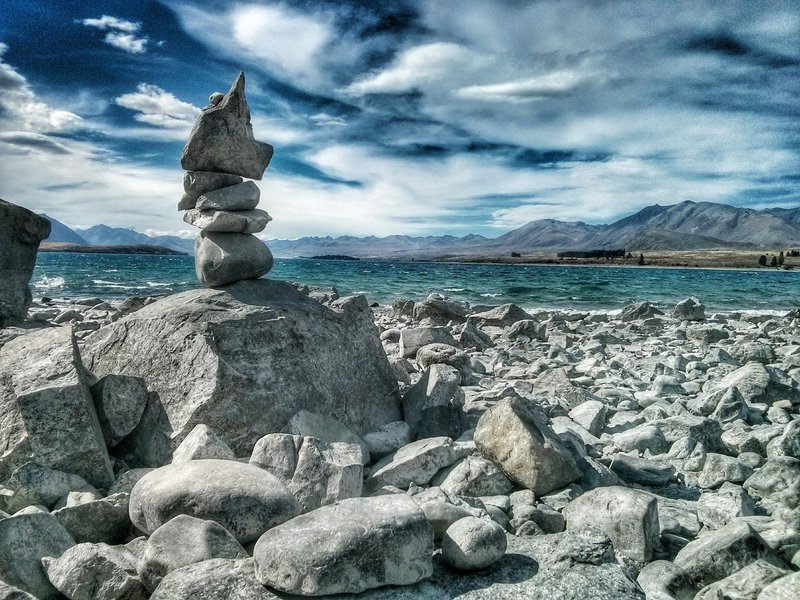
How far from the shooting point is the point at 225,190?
7.33 metres

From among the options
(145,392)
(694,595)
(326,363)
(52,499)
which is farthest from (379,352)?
(694,595)

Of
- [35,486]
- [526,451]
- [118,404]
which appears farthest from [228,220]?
[526,451]

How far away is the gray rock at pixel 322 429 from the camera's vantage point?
19.4ft

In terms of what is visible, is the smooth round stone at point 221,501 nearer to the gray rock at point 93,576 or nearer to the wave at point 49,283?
the gray rock at point 93,576

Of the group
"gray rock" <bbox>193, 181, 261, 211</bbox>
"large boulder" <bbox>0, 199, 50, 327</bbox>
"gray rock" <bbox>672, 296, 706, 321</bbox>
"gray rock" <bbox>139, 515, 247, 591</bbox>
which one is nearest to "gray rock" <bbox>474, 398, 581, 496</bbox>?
"gray rock" <bbox>139, 515, 247, 591</bbox>

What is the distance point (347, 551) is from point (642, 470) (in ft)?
13.8

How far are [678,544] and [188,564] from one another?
13.2 feet

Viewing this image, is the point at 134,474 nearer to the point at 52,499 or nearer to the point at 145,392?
the point at 52,499

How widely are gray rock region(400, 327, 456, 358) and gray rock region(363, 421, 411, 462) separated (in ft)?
18.9

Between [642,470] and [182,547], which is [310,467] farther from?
A: [642,470]

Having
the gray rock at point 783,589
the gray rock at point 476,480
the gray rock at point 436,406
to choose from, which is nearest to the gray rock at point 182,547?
the gray rock at point 476,480

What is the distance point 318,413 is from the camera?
6.47m

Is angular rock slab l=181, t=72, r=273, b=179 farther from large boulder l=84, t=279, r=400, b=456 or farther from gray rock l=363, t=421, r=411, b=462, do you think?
gray rock l=363, t=421, r=411, b=462

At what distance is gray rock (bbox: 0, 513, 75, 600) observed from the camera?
364 cm
